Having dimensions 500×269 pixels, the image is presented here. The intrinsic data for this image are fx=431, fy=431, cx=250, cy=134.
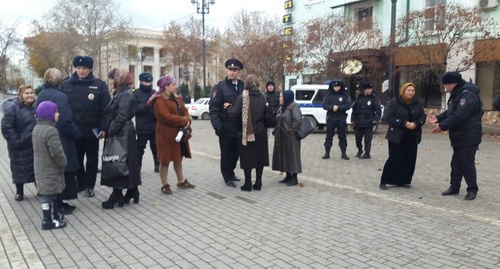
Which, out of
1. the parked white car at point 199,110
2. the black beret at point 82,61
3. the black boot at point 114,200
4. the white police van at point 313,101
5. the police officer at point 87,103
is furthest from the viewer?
the parked white car at point 199,110

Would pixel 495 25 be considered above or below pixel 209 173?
above

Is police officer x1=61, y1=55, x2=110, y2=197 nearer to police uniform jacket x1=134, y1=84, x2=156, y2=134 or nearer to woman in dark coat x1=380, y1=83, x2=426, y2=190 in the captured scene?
police uniform jacket x1=134, y1=84, x2=156, y2=134

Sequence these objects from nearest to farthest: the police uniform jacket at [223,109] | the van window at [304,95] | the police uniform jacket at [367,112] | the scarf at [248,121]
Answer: the scarf at [248,121], the police uniform jacket at [223,109], the police uniform jacket at [367,112], the van window at [304,95]

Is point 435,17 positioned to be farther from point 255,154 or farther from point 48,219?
point 48,219

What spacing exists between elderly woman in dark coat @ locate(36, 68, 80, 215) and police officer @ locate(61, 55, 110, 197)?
485mm

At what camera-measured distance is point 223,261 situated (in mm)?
3986

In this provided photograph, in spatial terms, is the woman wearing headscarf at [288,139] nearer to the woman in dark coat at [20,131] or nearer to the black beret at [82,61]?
the black beret at [82,61]

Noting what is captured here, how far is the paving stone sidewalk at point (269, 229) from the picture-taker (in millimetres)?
4035

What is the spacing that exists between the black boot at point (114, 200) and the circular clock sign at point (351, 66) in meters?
16.8

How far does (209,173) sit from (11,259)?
4.56 meters

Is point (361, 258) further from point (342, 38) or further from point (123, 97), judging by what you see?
point (342, 38)

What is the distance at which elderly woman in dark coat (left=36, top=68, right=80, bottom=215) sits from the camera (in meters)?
5.42

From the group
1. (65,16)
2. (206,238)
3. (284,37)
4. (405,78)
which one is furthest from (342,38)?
(65,16)

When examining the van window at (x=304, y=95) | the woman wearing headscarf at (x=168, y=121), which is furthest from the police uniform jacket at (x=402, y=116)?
the van window at (x=304, y=95)
